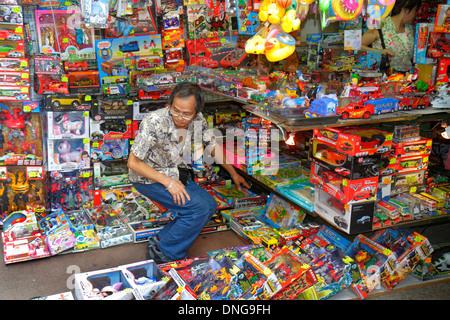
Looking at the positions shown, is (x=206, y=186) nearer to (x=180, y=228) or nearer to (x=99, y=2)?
(x=180, y=228)

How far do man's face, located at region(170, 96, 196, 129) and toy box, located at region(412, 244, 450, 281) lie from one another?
6.51ft

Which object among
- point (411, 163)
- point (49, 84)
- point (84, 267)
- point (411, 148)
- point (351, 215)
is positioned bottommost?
point (84, 267)

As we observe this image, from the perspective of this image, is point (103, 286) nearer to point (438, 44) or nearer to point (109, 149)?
point (109, 149)

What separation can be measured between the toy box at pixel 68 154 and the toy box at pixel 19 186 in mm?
160

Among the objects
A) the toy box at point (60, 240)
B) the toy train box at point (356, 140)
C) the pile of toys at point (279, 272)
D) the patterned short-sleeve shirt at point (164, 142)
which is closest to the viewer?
the pile of toys at point (279, 272)

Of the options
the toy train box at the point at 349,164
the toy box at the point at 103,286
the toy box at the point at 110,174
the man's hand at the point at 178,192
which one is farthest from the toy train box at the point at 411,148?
the toy box at the point at 110,174

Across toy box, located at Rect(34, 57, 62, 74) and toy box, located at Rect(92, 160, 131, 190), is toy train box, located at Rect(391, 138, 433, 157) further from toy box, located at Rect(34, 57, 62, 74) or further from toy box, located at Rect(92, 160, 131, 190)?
toy box, located at Rect(34, 57, 62, 74)

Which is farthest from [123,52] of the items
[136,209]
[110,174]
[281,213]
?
[281,213]

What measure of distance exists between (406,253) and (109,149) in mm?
2952

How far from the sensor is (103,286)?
254 centimetres

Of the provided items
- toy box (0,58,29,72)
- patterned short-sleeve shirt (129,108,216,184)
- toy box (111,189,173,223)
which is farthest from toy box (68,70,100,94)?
patterned short-sleeve shirt (129,108,216,184)

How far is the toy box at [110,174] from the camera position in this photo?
177 inches

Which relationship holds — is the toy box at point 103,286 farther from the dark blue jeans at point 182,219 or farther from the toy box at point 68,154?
the toy box at point 68,154

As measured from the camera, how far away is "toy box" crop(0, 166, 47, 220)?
13.4 ft
